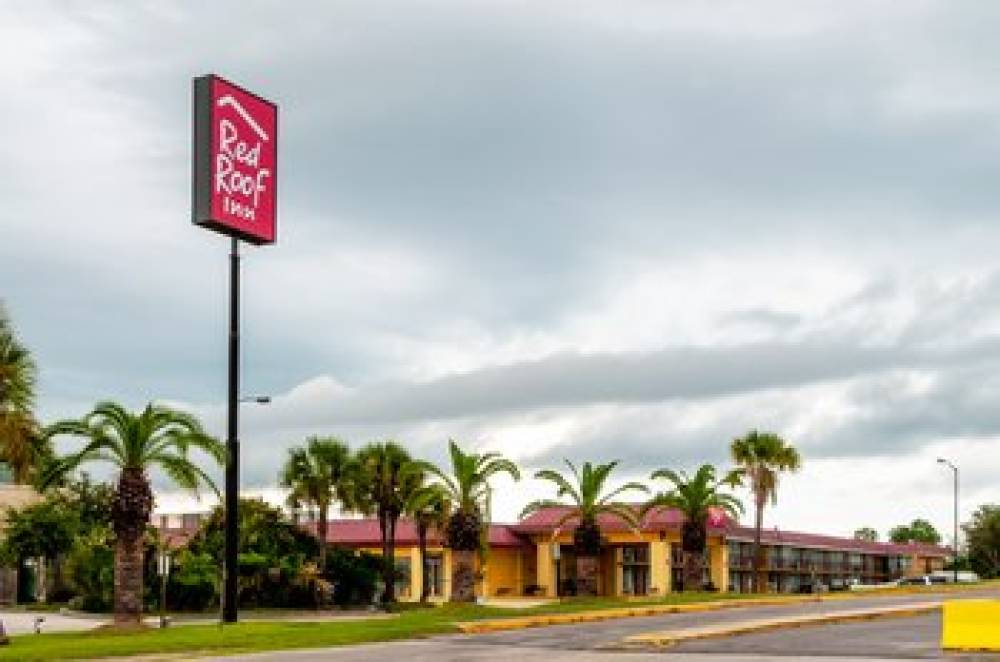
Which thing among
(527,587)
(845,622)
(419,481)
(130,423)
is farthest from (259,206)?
(527,587)

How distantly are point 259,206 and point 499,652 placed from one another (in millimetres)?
24109

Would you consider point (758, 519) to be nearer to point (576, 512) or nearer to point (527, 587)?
point (527, 587)

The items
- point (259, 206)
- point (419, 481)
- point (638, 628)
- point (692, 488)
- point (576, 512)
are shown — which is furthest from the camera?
point (419, 481)

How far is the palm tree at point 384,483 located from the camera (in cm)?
7431

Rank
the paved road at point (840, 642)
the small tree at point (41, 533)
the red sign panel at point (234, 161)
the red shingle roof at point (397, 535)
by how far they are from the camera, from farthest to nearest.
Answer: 1. the red shingle roof at point (397, 535)
2. the small tree at point (41, 533)
3. the red sign panel at point (234, 161)
4. the paved road at point (840, 642)

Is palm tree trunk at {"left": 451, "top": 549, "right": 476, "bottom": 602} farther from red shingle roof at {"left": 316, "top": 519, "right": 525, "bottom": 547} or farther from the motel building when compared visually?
red shingle roof at {"left": 316, "top": 519, "right": 525, "bottom": 547}

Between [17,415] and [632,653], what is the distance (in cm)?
2630

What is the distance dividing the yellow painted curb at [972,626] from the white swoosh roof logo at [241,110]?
29.1 meters

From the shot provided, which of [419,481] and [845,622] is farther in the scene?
[419,481]

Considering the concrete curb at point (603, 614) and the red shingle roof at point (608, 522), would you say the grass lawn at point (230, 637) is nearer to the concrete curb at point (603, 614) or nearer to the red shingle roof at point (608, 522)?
the concrete curb at point (603, 614)

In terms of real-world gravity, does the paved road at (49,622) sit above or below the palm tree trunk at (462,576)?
below

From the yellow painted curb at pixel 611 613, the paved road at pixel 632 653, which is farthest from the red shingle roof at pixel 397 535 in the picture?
the paved road at pixel 632 653

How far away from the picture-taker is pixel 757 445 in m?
94.6

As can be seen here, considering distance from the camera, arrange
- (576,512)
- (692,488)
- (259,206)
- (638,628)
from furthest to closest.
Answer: (692,488)
(576,512)
(259,206)
(638,628)
